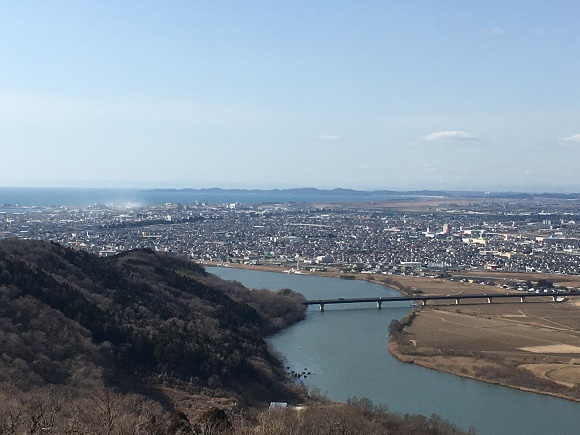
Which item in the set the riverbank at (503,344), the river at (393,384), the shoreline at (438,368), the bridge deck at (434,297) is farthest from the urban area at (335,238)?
the shoreline at (438,368)

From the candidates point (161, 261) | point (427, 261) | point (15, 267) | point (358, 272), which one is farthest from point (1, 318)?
point (427, 261)

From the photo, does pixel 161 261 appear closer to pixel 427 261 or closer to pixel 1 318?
pixel 1 318

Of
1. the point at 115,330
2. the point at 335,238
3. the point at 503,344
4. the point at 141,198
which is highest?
the point at 141,198

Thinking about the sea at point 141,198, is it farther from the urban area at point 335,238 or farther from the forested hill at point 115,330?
the forested hill at point 115,330

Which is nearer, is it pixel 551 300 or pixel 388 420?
pixel 388 420

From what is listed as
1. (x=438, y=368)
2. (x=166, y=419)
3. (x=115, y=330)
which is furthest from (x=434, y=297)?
(x=166, y=419)

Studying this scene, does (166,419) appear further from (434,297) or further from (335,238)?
(335,238)

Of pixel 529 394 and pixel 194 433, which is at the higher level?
pixel 194 433
